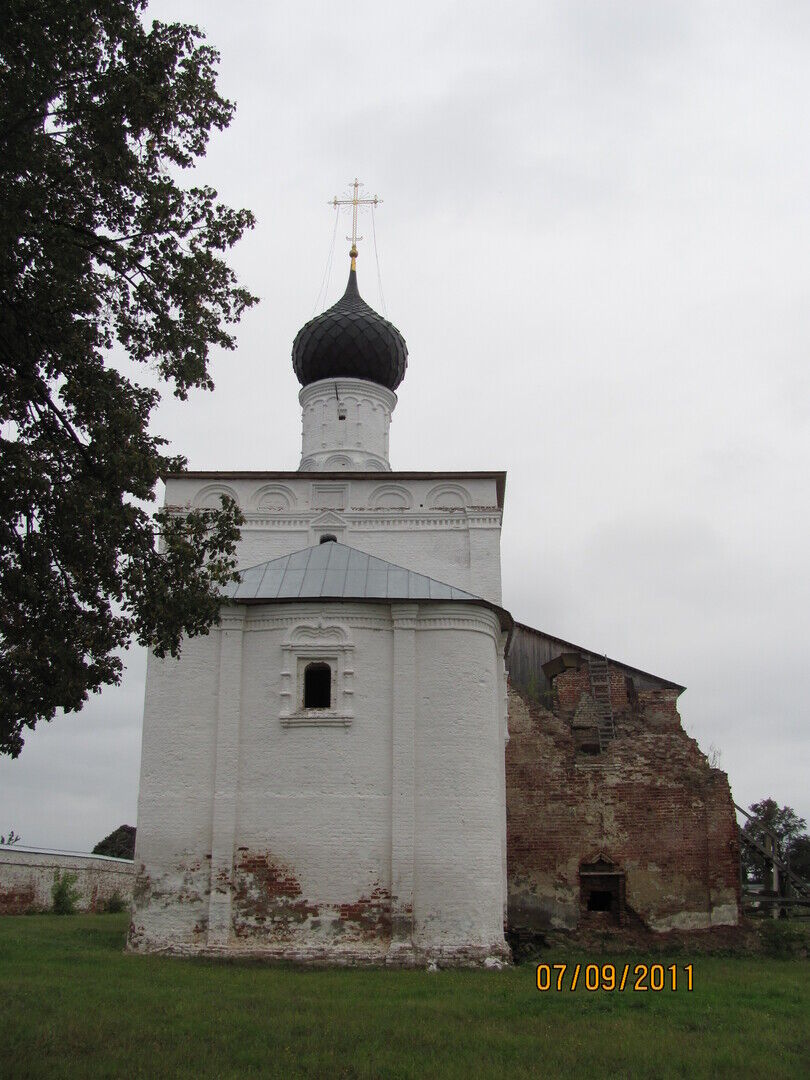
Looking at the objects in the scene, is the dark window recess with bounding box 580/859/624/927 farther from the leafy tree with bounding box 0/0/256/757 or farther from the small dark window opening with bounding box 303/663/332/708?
the leafy tree with bounding box 0/0/256/757

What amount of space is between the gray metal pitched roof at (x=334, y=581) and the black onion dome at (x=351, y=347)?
5.58 metres

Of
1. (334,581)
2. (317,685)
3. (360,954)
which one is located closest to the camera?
(360,954)

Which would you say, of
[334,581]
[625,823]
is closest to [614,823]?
[625,823]

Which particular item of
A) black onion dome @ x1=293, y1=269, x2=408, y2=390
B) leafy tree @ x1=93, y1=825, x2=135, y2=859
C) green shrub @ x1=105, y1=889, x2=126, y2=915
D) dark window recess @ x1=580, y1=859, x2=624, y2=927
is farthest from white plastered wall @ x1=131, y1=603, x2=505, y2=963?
leafy tree @ x1=93, y1=825, x2=135, y2=859

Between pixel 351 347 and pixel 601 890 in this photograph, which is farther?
pixel 351 347

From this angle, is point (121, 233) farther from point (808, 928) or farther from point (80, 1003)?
point (808, 928)

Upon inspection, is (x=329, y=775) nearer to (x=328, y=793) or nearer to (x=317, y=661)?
(x=328, y=793)

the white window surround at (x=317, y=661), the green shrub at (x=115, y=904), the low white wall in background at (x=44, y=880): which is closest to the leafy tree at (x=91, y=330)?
the white window surround at (x=317, y=661)

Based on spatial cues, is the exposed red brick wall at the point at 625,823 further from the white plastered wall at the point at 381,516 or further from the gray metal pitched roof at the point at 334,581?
the gray metal pitched roof at the point at 334,581

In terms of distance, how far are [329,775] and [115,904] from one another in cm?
1433

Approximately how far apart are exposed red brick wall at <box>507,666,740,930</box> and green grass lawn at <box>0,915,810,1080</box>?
399 cm

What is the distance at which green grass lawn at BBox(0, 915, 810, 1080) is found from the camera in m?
6.76

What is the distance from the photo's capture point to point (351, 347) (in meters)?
18.8

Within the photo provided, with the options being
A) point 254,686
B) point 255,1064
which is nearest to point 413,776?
point 254,686
